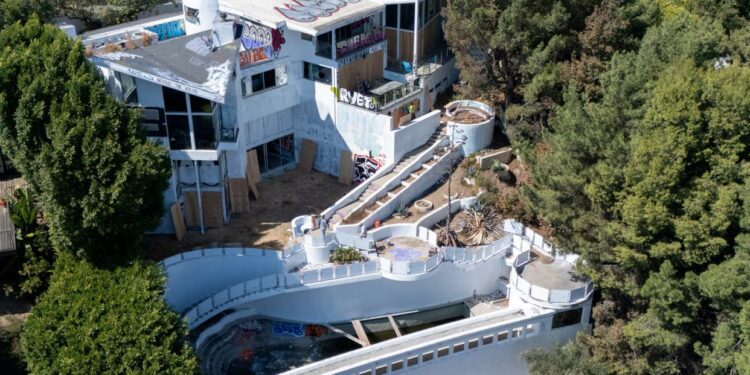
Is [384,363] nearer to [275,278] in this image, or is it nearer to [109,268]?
[275,278]

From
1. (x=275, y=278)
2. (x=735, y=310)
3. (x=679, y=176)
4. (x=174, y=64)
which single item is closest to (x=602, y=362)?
(x=735, y=310)

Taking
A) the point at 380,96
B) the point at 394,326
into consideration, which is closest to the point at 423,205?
the point at 380,96

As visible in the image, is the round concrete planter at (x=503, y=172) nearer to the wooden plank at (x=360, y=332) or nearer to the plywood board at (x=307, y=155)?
the plywood board at (x=307, y=155)

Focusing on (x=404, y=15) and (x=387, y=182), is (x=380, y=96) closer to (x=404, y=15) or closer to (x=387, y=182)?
(x=387, y=182)

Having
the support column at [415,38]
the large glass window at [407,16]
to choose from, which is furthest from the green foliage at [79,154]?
the large glass window at [407,16]

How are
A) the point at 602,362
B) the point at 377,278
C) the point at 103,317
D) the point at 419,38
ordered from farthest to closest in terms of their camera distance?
the point at 419,38 → the point at 377,278 → the point at 602,362 → the point at 103,317

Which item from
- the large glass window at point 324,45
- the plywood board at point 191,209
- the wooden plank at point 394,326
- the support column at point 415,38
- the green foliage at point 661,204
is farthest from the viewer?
the support column at point 415,38
